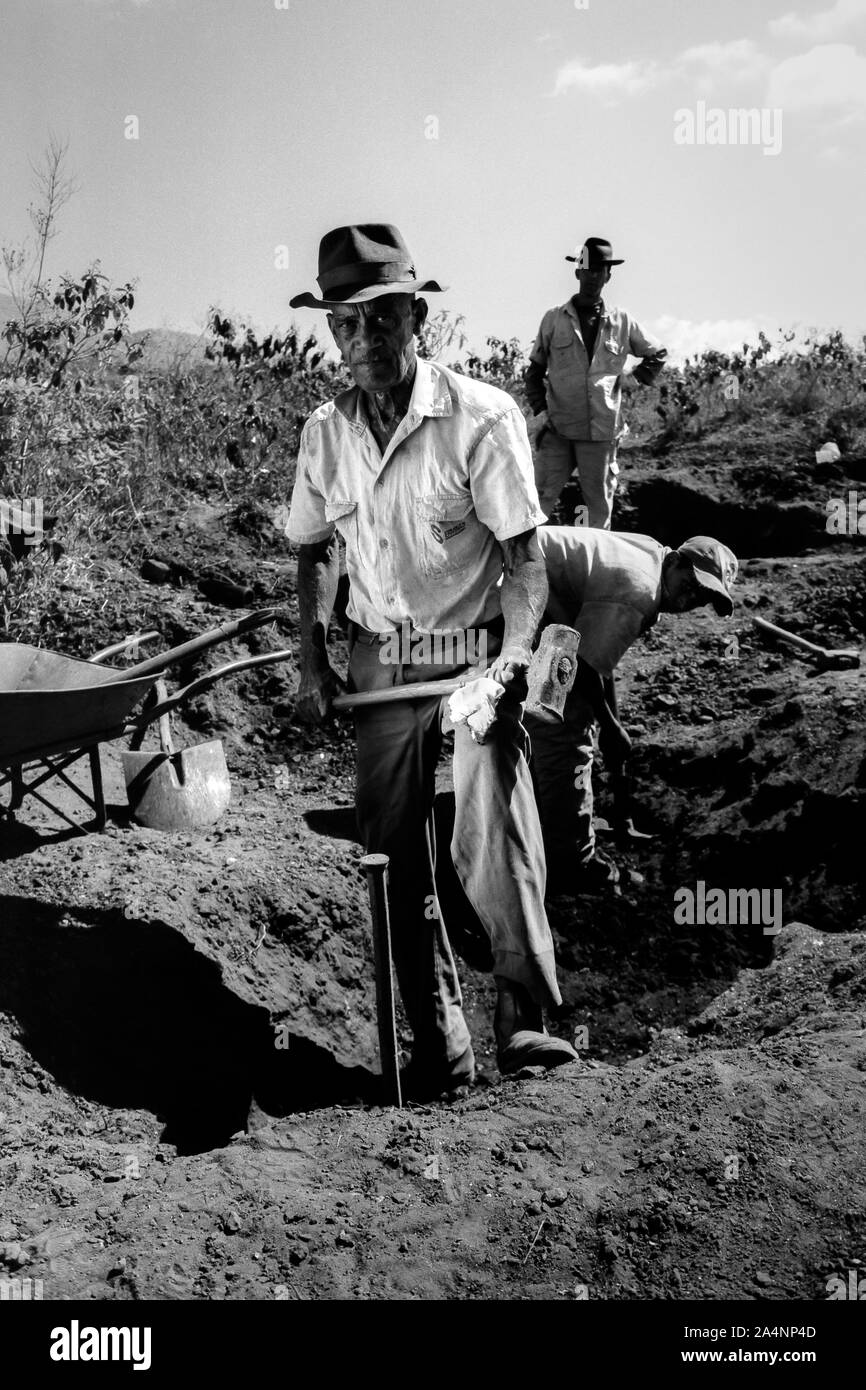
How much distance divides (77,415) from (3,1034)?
183 inches

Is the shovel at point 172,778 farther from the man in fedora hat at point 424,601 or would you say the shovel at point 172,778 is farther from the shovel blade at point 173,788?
the man in fedora hat at point 424,601

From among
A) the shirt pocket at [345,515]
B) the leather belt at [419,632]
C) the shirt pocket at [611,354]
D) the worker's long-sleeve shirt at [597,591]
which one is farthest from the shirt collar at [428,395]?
the shirt pocket at [611,354]

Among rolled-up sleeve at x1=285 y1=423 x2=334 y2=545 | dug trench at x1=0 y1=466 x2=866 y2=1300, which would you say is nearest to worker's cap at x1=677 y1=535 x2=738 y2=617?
dug trench at x1=0 y1=466 x2=866 y2=1300

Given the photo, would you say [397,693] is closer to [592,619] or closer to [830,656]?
[592,619]

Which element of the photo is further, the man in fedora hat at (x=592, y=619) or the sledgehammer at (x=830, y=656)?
the sledgehammer at (x=830, y=656)

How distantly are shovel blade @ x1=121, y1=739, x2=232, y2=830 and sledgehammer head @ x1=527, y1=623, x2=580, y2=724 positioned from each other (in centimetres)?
249

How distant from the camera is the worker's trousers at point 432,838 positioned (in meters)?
2.98

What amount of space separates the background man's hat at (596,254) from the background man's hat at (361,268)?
4.04m

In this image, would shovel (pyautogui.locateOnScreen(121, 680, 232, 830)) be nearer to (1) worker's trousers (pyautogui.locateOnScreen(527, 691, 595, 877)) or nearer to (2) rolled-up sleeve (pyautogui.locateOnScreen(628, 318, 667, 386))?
(1) worker's trousers (pyautogui.locateOnScreen(527, 691, 595, 877))

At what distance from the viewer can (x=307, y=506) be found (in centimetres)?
343

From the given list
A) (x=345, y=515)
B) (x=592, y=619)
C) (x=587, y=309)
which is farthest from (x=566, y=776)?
(x=587, y=309)

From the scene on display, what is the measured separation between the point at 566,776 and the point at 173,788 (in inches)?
63.7
